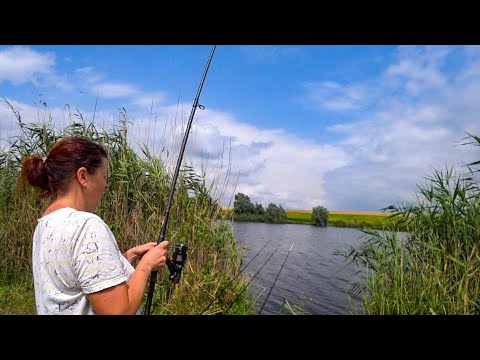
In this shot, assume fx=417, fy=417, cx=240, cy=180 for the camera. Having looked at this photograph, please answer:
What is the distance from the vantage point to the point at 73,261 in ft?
4.46

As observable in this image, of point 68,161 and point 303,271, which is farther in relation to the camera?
point 303,271

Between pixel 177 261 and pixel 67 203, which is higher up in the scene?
pixel 67 203

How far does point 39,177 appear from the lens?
5.20ft

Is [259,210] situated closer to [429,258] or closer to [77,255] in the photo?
[429,258]

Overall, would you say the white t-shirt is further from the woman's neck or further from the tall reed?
the tall reed

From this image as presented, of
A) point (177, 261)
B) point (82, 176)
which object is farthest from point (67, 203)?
point (177, 261)

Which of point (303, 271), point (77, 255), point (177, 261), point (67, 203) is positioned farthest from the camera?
point (303, 271)

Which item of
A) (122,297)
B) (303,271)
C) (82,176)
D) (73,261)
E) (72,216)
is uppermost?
(82,176)

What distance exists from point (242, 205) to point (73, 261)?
3191 millimetres

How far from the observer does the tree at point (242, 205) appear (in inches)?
176

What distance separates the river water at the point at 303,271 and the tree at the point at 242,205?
0.15 metres
